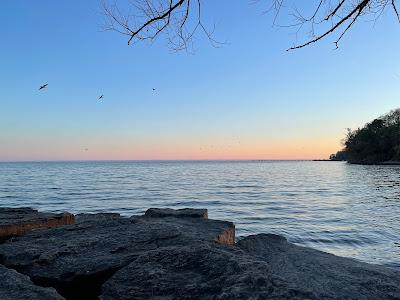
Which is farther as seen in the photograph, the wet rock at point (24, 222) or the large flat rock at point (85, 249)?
the wet rock at point (24, 222)

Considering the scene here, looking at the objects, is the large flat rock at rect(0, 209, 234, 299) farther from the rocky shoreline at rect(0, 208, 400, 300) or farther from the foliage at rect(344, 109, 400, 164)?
the foliage at rect(344, 109, 400, 164)

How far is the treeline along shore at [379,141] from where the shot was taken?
104 metres

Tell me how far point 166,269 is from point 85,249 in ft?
4.62

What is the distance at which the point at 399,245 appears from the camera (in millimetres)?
9805

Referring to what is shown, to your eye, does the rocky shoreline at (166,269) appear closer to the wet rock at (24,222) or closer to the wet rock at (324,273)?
the wet rock at (324,273)

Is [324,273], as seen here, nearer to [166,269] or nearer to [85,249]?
[166,269]

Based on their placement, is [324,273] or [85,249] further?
[85,249]

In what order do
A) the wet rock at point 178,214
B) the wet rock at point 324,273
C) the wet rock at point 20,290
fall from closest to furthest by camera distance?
1. the wet rock at point 20,290
2. the wet rock at point 324,273
3. the wet rock at point 178,214

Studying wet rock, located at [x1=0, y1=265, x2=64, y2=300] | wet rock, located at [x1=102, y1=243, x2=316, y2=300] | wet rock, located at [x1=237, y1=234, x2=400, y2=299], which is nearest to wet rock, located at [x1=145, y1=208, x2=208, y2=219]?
wet rock, located at [x1=237, y1=234, x2=400, y2=299]

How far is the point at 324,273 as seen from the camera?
388cm

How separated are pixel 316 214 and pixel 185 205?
19.8ft

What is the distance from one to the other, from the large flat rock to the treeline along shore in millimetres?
105095

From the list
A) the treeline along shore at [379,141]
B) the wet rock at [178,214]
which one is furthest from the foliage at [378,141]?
the wet rock at [178,214]

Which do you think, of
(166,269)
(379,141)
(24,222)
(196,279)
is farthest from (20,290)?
(379,141)
